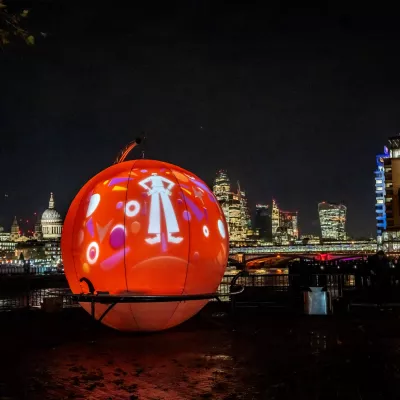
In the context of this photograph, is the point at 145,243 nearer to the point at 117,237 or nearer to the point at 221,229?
the point at 117,237

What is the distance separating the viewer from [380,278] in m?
17.1

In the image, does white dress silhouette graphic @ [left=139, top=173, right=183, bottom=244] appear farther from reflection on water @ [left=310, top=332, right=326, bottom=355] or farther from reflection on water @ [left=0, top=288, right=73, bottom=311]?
reflection on water @ [left=0, top=288, right=73, bottom=311]

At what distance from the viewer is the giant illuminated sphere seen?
32.3 ft

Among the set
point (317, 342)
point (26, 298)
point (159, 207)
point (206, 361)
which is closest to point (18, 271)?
point (26, 298)

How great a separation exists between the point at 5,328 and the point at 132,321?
3739 millimetres

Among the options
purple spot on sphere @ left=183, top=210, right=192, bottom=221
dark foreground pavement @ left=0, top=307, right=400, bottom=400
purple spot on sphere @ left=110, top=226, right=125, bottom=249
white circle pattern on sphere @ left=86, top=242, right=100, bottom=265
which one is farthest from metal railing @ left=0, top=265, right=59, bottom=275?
purple spot on sphere @ left=183, top=210, right=192, bottom=221

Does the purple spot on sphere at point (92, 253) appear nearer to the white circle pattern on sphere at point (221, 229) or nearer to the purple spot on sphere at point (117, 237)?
the purple spot on sphere at point (117, 237)

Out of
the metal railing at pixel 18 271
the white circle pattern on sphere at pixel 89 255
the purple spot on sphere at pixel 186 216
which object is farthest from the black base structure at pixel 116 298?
the metal railing at pixel 18 271

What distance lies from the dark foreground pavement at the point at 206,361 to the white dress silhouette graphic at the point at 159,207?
189cm

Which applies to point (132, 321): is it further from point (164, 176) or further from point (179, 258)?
point (164, 176)

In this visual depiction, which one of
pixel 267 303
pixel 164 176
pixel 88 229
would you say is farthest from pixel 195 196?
pixel 267 303

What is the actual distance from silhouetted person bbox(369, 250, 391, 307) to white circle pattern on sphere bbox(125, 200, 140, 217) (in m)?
9.63

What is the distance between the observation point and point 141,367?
318 inches

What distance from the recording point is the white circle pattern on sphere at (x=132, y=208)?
394 inches
